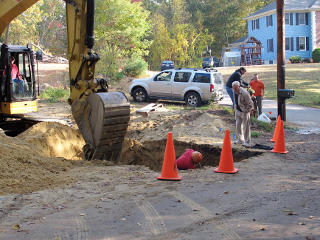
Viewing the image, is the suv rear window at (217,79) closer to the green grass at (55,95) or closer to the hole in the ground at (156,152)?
the green grass at (55,95)

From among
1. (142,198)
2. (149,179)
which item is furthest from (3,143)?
(142,198)

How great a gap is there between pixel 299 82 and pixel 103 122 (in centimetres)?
2419

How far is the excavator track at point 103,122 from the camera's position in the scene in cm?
918

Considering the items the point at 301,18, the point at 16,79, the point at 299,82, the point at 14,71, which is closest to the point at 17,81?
the point at 16,79

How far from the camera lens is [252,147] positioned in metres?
11.4

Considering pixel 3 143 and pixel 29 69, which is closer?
pixel 3 143

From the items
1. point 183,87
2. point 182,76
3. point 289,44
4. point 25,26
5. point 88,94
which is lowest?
point 88,94

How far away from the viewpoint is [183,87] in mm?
21844

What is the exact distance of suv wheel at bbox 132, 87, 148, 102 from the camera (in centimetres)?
2291

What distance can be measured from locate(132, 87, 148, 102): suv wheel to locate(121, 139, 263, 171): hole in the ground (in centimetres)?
968

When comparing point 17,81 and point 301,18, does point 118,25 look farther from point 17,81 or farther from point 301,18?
point 17,81

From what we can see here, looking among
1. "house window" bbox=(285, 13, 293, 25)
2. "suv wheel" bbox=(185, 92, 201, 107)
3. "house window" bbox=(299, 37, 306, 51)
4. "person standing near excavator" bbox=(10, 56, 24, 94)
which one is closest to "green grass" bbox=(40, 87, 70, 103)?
"suv wheel" bbox=(185, 92, 201, 107)

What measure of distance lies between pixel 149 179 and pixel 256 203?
7.63ft

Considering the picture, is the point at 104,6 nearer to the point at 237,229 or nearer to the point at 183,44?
the point at 183,44
